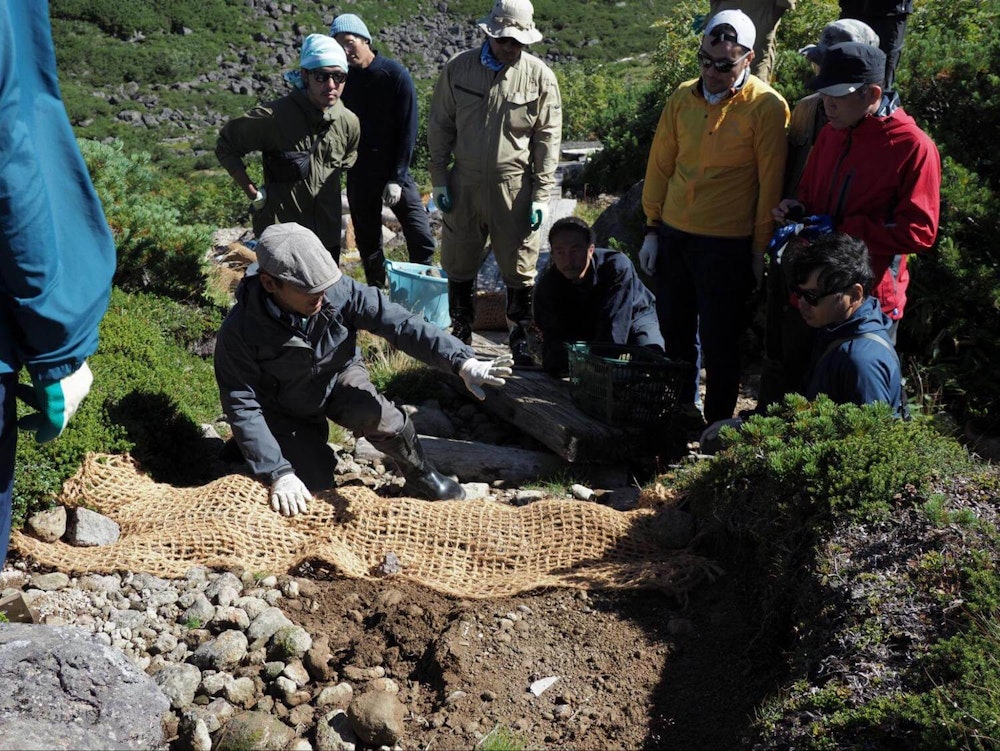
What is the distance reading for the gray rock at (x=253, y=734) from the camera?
303 centimetres

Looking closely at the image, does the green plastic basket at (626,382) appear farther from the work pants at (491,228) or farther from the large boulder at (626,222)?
the large boulder at (626,222)

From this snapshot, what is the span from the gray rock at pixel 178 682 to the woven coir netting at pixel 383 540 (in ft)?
2.08

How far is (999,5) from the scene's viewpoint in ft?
26.3

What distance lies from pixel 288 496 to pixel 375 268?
3.53m

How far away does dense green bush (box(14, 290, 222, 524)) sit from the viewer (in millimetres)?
4305

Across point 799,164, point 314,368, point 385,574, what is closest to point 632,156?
point 799,164

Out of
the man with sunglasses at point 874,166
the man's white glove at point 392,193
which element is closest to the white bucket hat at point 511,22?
the man's white glove at point 392,193

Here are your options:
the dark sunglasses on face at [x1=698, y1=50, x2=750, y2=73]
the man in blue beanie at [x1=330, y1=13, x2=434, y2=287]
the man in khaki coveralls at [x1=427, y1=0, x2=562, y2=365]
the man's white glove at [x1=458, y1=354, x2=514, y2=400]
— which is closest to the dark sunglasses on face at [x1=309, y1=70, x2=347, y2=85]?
the man in khaki coveralls at [x1=427, y1=0, x2=562, y2=365]

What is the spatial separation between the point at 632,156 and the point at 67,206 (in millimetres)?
8790

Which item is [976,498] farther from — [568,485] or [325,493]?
[325,493]

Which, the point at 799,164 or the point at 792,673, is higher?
the point at 799,164

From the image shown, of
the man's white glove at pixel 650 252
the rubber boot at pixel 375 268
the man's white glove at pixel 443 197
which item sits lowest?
the rubber boot at pixel 375 268

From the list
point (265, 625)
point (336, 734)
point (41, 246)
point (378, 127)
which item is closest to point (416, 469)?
point (265, 625)

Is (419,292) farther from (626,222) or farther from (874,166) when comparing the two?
(874,166)
